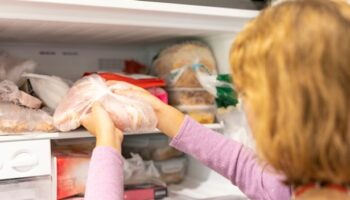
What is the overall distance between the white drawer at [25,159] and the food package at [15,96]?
102mm

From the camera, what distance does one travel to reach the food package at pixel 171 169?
1.31 meters

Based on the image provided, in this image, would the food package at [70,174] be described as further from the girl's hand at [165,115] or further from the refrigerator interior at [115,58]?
the refrigerator interior at [115,58]

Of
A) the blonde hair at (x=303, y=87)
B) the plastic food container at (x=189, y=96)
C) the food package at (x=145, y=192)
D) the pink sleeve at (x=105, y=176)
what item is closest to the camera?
the blonde hair at (x=303, y=87)

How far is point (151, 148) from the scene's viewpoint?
4.35ft

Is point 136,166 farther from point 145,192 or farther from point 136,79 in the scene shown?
point 136,79

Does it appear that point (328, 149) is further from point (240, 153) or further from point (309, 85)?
point (240, 153)

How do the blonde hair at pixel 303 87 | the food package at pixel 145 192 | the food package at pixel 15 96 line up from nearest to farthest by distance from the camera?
the blonde hair at pixel 303 87
the food package at pixel 15 96
the food package at pixel 145 192

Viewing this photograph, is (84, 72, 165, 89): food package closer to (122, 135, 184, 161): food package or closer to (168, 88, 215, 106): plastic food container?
(168, 88, 215, 106): plastic food container

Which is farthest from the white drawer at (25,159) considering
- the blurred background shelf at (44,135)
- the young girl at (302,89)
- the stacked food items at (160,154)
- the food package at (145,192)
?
the young girl at (302,89)

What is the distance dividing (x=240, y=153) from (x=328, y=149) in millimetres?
415

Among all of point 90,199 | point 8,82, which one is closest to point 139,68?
point 8,82

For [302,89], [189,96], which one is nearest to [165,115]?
[189,96]

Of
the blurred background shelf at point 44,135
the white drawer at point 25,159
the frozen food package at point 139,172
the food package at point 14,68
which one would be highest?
the food package at point 14,68

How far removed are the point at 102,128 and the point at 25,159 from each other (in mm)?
218
